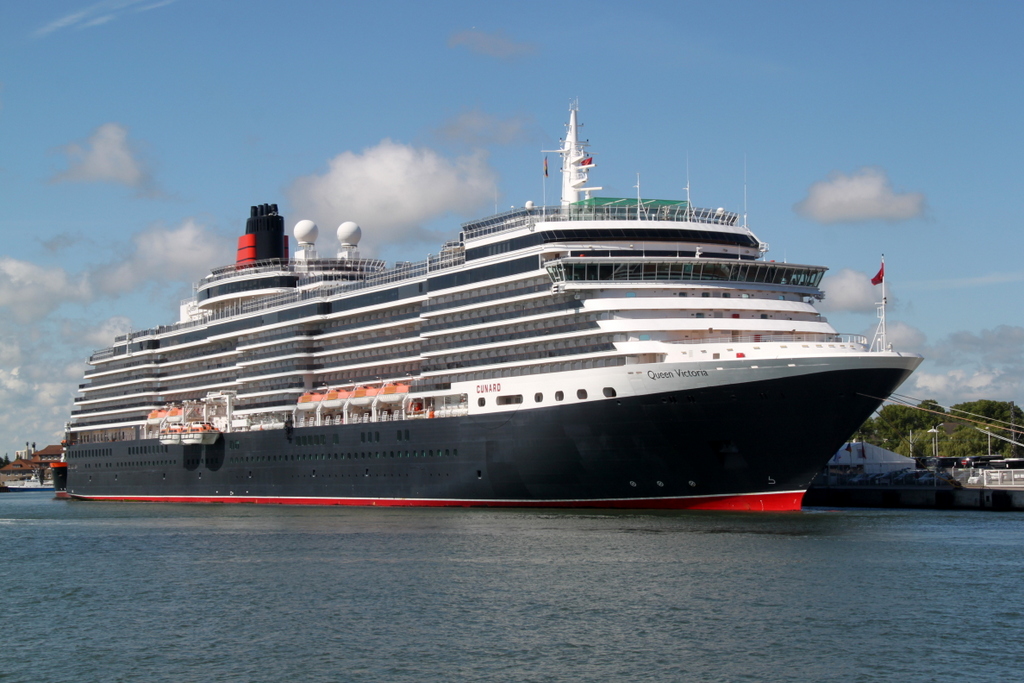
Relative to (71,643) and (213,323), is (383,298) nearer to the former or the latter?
(213,323)

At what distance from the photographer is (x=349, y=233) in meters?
75.6

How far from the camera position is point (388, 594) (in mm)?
30219

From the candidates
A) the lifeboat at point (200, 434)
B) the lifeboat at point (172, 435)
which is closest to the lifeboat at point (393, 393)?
the lifeboat at point (200, 434)

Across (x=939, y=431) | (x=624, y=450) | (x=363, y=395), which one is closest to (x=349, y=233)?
(x=363, y=395)

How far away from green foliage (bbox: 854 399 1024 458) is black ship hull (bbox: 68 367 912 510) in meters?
68.7

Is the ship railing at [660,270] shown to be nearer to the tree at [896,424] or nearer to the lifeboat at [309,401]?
the lifeboat at [309,401]

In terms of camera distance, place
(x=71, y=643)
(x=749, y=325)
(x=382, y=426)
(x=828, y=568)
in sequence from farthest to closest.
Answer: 1. (x=382, y=426)
2. (x=749, y=325)
3. (x=828, y=568)
4. (x=71, y=643)

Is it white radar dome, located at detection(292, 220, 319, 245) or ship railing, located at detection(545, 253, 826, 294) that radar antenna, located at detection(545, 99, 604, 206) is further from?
white radar dome, located at detection(292, 220, 319, 245)

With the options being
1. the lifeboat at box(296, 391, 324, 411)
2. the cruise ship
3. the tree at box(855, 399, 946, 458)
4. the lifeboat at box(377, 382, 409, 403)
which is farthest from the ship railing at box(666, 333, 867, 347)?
the tree at box(855, 399, 946, 458)

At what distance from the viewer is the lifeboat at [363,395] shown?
5916cm

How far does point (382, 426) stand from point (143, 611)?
27.4 meters

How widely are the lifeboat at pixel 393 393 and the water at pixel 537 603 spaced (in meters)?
12.6

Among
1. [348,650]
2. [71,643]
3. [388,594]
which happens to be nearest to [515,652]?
[348,650]

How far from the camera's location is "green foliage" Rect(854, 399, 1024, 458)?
358 feet
